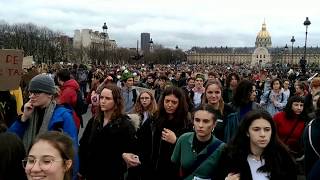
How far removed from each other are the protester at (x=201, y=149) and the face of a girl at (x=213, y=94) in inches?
65.2

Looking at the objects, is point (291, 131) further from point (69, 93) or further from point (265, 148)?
point (69, 93)

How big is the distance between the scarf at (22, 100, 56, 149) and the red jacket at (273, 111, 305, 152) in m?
3.37

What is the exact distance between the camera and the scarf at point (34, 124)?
14.3 ft

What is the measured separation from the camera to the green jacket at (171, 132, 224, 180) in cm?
415

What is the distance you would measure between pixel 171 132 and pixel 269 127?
→ 138 cm

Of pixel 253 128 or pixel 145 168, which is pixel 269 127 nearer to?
pixel 253 128

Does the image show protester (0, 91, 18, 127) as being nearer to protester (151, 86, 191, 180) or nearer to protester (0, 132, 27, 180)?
protester (151, 86, 191, 180)

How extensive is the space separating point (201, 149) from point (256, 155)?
0.57 m

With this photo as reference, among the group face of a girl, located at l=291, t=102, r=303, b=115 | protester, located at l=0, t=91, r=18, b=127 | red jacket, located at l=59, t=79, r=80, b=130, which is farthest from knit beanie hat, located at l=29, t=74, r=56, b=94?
face of a girl, located at l=291, t=102, r=303, b=115

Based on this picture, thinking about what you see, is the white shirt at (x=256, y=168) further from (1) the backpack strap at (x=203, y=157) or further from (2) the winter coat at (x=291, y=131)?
(2) the winter coat at (x=291, y=131)

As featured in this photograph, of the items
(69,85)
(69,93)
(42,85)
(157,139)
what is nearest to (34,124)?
(42,85)

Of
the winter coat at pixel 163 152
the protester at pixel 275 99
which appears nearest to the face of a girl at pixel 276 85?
the protester at pixel 275 99

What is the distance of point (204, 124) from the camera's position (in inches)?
170

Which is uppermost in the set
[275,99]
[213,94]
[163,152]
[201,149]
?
[213,94]
